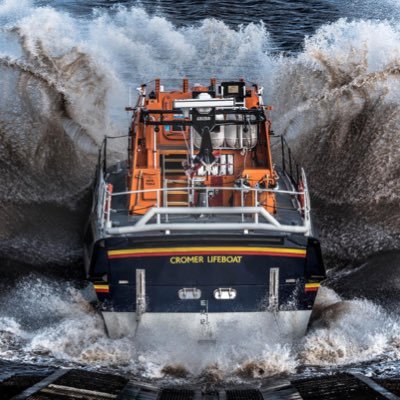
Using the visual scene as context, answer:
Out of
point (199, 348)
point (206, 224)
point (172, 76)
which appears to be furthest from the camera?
point (172, 76)

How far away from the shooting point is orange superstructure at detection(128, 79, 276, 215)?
12797mm

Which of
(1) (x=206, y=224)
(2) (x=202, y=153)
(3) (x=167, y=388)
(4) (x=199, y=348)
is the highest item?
(2) (x=202, y=153)

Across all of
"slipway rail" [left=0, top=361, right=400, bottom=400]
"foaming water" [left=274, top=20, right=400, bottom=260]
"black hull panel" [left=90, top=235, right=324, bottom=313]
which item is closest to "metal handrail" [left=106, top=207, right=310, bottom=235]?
"black hull panel" [left=90, top=235, right=324, bottom=313]

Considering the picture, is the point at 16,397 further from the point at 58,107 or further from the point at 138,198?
the point at 58,107

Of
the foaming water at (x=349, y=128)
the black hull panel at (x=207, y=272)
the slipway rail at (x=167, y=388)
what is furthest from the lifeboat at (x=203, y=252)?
the foaming water at (x=349, y=128)

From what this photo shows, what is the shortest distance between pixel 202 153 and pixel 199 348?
260 centimetres

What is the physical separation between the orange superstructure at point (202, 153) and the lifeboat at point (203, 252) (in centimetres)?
3

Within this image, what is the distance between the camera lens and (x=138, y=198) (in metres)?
12.9

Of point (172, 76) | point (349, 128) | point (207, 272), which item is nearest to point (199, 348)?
point (207, 272)

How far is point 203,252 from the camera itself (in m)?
11.7

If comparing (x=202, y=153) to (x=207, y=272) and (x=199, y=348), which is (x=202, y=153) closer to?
(x=207, y=272)

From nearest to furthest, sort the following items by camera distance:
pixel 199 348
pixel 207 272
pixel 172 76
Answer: pixel 207 272, pixel 199 348, pixel 172 76

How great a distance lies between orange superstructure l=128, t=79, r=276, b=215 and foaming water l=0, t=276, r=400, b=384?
178 cm

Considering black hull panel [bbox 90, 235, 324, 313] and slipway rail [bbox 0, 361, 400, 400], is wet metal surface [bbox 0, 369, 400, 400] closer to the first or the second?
slipway rail [bbox 0, 361, 400, 400]
